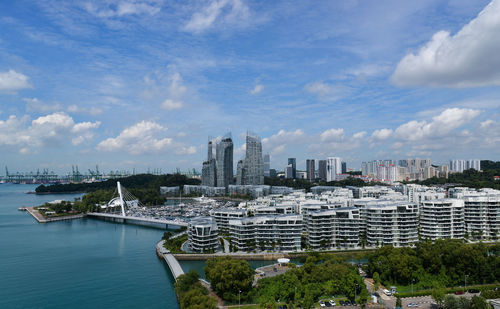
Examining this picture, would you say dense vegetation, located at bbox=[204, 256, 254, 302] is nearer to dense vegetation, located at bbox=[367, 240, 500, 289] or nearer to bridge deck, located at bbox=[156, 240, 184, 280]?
bridge deck, located at bbox=[156, 240, 184, 280]

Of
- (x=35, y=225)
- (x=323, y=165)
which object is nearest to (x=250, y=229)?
(x=35, y=225)

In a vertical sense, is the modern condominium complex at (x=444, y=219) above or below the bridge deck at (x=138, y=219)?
above

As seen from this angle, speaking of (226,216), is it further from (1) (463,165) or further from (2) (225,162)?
(1) (463,165)

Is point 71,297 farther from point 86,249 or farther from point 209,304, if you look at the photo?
point 86,249

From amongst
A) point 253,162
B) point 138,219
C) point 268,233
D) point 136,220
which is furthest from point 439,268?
point 253,162

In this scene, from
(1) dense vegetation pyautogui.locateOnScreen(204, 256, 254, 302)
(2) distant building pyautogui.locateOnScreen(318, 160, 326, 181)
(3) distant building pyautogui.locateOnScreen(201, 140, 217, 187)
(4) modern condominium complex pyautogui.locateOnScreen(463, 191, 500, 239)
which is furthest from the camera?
(2) distant building pyautogui.locateOnScreen(318, 160, 326, 181)

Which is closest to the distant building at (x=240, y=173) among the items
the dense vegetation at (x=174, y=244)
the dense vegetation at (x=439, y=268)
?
the dense vegetation at (x=174, y=244)

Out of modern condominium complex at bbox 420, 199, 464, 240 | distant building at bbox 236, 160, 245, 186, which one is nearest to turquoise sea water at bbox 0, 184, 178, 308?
modern condominium complex at bbox 420, 199, 464, 240

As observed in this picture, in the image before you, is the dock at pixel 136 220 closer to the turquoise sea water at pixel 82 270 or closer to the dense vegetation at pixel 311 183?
the turquoise sea water at pixel 82 270
